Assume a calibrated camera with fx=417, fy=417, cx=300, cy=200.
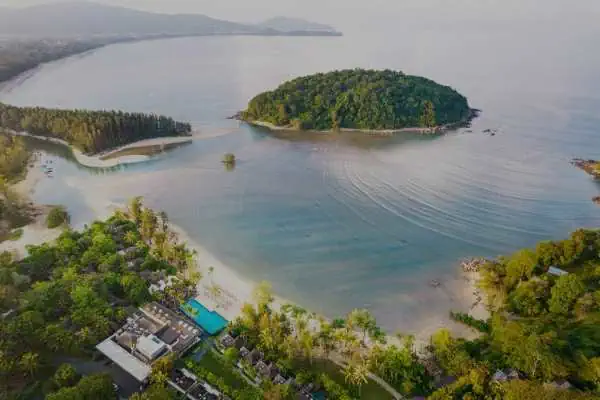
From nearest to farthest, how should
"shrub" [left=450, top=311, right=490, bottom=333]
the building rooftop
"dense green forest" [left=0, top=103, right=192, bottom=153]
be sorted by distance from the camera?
the building rooftop → "shrub" [left=450, top=311, right=490, bottom=333] → "dense green forest" [left=0, top=103, right=192, bottom=153]

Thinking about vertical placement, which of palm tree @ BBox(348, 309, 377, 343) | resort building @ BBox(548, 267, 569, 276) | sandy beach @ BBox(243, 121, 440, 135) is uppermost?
sandy beach @ BBox(243, 121, 440, 135)

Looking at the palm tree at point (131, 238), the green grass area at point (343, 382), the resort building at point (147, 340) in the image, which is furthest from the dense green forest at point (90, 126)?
the green grass area at point (343, 382)

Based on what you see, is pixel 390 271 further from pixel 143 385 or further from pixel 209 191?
pixel 209 191

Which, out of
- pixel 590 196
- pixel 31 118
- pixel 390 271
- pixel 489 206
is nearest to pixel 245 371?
pixel 390 271

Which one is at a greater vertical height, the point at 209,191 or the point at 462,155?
the point at 462,155

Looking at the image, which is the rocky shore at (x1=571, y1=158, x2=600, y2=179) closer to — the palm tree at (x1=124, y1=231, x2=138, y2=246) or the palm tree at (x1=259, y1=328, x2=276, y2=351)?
the palm tree at (x1=259, y1=328, x2=276, y2=351)

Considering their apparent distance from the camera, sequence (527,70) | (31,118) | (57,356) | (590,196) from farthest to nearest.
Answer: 1. (527,70)
2. (31,118)
3. (590,196)
4. (57,356)

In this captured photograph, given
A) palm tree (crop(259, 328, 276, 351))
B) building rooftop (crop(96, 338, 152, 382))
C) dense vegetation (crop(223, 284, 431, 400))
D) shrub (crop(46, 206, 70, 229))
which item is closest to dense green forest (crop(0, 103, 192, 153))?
shrub (crop(46, 206, 70, 229))

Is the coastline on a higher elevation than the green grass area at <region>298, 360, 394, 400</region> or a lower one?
higher
